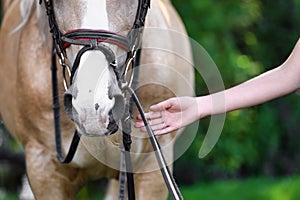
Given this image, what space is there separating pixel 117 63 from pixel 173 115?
29 cm

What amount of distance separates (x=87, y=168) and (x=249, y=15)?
5855 millimetres

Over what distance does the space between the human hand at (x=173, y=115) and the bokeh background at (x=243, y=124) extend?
17.3ft

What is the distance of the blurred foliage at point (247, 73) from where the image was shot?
31.2ft

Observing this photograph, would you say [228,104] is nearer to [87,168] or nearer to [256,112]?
[87,168]

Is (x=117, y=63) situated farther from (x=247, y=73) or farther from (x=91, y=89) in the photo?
(x=247, y=73)

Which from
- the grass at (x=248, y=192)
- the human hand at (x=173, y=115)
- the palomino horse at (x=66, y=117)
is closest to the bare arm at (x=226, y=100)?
the human hand at (x=173, y=115)

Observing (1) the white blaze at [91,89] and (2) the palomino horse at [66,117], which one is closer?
(1) the white blaze at [91,89]

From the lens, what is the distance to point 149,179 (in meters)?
4.52

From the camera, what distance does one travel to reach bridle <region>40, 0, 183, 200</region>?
348 centimetres

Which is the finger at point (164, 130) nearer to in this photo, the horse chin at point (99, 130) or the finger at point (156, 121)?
the finger at point (156, 121)

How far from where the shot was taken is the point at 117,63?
3.56 meters

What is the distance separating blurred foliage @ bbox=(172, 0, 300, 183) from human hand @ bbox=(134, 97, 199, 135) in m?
5.68

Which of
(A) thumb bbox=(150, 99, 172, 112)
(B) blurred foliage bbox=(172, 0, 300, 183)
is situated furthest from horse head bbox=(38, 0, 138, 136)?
(B) blurred foliage bbox=(172, 0, 300, 183)

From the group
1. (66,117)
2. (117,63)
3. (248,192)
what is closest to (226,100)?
(117,63)
